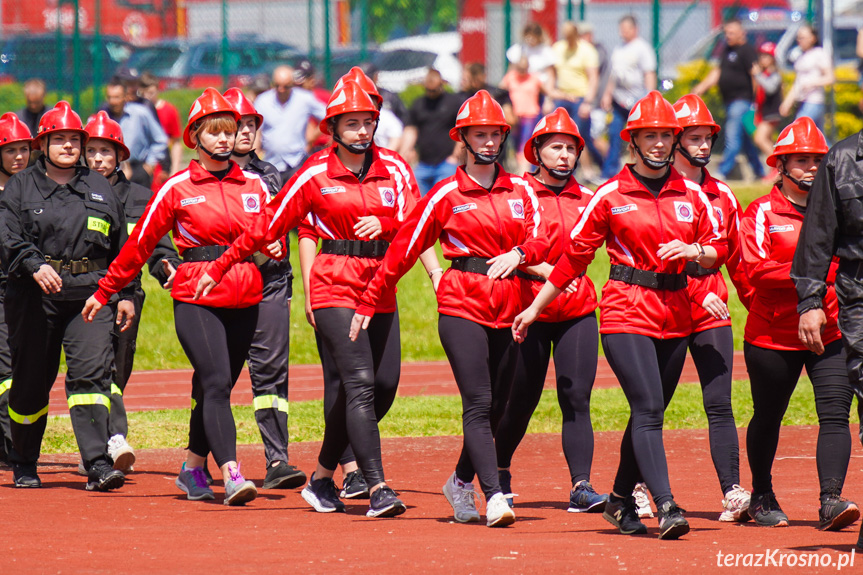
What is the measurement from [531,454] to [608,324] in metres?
3.10

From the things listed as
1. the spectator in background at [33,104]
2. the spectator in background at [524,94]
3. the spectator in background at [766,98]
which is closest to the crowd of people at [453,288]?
the spectator in background at [33,104]

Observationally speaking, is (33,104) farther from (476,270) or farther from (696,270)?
(696,270)

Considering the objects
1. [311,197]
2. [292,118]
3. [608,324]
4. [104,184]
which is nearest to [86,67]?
[292,118]

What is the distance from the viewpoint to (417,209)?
7473mm

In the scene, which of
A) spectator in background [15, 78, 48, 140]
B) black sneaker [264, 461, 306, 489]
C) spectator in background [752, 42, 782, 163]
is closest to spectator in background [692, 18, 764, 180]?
spectator in background [752, 42, 782, 163]

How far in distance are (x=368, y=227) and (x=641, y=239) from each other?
1.52 m

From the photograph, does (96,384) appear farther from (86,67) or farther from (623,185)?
(86,67)

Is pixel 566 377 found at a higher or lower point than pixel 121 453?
higher

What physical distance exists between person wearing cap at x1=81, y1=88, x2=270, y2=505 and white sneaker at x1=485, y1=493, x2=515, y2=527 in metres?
1.48

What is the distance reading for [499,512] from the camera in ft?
23.5

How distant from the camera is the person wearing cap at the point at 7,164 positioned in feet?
31.0

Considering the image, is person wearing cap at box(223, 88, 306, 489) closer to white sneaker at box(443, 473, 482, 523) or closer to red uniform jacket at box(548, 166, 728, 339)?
white sneaker at box(443, 473, 482, 523)

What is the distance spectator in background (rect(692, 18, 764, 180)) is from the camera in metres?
18.7

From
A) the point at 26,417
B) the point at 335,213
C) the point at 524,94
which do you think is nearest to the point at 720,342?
the point at 335,213
